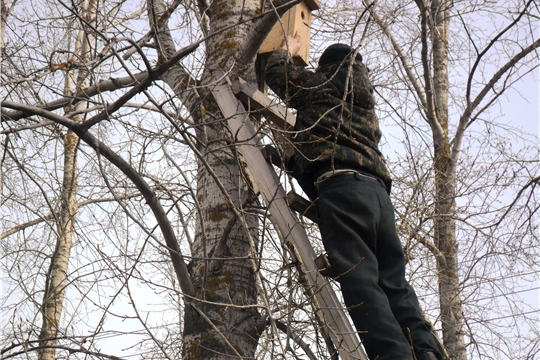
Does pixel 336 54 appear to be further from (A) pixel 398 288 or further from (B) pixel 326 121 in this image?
(A) pixel 398 288

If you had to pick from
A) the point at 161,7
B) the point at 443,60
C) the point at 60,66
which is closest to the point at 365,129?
the point at 60,66

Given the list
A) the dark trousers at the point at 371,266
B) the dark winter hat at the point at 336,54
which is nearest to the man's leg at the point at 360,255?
the dark trousers at the point at 371,266

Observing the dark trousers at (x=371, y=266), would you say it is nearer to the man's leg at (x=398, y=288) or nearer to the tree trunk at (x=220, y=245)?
the man's leg at (x=398, y=288)

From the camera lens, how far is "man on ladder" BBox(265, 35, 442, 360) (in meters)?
3.33

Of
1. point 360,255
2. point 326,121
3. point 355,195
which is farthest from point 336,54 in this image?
point 360,255

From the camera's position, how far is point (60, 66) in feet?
11.7

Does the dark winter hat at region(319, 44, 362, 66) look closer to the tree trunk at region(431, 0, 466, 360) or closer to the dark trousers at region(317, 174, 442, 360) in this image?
the dark trousers at region(317, 174, 442, 360)

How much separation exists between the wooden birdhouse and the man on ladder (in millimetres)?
70

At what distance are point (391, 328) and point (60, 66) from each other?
199 centimetres

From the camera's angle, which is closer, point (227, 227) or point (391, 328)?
point (391, 328)

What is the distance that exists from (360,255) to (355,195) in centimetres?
31

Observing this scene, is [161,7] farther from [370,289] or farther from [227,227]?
[370,289]

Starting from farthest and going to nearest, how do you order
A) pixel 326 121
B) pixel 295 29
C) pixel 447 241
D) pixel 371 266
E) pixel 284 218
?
1. pixel 447 241
2. pixel 295 29
3. pixel 326 121
4. pixel 284 218
5. pixel 371 266

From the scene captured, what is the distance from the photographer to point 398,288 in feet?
12.0
